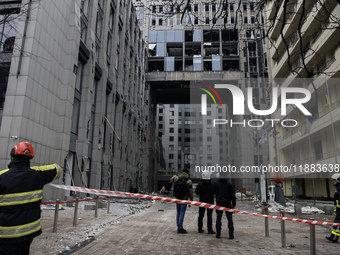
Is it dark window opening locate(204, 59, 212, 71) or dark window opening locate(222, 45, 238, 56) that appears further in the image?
dark window opening locate(222, 45, 238, 56)

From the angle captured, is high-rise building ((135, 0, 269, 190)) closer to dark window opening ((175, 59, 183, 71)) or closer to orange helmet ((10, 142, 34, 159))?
dark window opening ((175, 59, 183, 71))

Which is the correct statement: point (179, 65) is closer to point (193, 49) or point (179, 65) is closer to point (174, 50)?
point (174, 50)

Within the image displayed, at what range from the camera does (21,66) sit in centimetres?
1259

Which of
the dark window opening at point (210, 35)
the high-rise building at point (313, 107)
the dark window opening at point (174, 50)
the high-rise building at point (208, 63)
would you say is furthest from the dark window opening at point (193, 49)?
the high-rise building at point (313, 107)

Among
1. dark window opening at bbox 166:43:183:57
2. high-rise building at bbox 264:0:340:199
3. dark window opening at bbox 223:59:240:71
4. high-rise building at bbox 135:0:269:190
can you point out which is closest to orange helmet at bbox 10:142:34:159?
high-rise building at bbox 264:0:340:199

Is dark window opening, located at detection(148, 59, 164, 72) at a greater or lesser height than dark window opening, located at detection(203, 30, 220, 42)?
lesser

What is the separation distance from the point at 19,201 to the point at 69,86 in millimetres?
14058

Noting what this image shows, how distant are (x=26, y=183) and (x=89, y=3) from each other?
20.5 m

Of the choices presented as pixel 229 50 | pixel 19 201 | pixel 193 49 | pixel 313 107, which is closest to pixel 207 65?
pixel 193 49

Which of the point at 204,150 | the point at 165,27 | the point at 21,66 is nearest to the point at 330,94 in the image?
the point at 21,66

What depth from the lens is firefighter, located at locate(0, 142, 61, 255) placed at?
9.46 feet

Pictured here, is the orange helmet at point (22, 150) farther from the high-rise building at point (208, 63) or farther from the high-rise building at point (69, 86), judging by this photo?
the high-rise building at point (208, 63)

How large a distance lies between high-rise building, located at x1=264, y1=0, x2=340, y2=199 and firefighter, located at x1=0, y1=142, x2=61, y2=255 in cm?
1643

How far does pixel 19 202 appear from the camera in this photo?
118 inches
